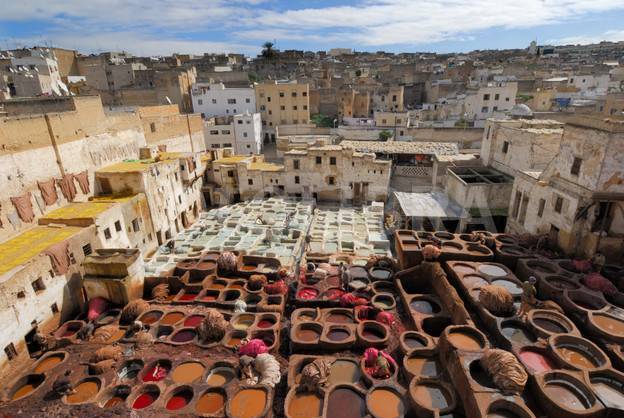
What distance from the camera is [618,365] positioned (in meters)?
11.2

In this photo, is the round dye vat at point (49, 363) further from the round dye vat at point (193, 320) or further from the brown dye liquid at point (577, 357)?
the brown dye liquid at point (577, 357)

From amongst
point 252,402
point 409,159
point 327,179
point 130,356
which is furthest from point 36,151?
point 409,159

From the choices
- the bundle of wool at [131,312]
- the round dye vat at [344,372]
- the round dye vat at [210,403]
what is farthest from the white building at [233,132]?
the round dye vat at [210,403]

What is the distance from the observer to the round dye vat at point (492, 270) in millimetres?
15950

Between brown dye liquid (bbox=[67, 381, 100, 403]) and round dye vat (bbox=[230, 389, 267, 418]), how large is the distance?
530cm

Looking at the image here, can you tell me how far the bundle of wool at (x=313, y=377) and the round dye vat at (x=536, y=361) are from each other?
20.9 feet

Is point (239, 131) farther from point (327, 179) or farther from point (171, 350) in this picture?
point (171, 350)

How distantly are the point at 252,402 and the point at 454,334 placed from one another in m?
7.37

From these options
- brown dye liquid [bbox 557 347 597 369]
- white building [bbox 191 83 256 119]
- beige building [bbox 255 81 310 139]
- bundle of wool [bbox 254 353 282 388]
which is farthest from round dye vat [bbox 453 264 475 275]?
white building [bbox 191 83 256 119]

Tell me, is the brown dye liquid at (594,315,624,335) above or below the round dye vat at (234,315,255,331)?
above

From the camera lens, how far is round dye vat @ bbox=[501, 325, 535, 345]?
12078 millimetres

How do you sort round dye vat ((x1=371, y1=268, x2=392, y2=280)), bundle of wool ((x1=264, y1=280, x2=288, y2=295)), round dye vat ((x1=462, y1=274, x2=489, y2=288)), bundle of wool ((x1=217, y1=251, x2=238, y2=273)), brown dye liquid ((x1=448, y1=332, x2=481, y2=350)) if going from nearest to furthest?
1. brown dye liquid ((x1=448, y1=332, x2=481, y2=350))
2. round dye vat ((x1=462, y1=274, x2=489, y2=288))
3. bundle of wool ((x1=264, y1=280, x2=288, y2=295))
4. round dye vat ((x1=371, y1=268, x2=392, y2=280))
5. bundle of wool ((x1=217, y1=251, x2=238, y2=273))

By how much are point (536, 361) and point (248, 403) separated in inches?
369

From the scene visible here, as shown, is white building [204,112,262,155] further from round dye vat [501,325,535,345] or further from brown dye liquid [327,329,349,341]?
round dye vat [501,325,535,345]
